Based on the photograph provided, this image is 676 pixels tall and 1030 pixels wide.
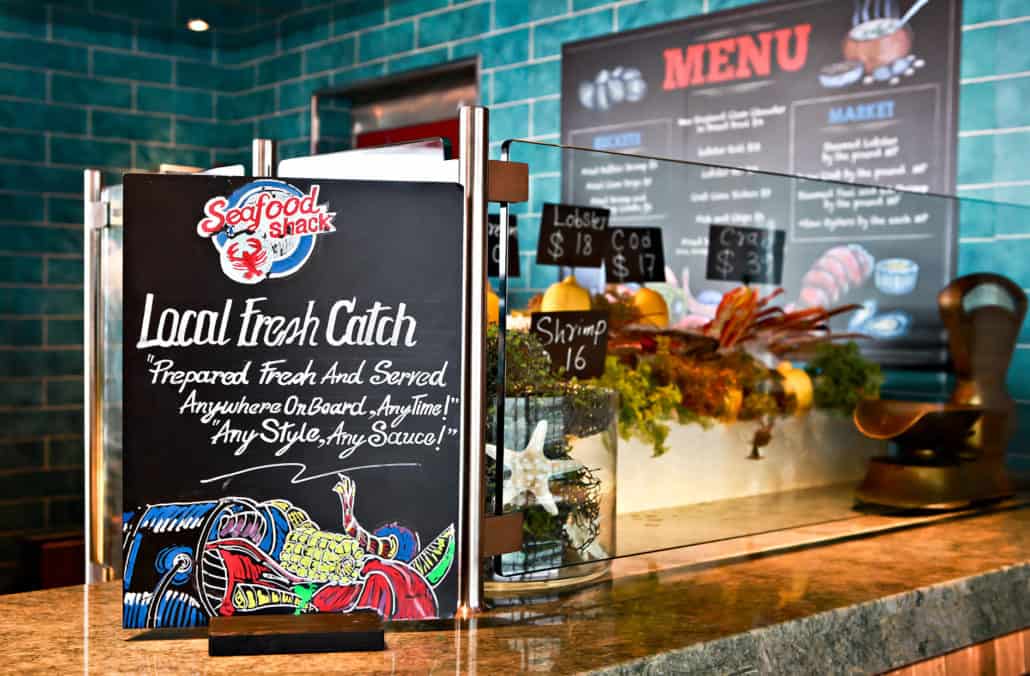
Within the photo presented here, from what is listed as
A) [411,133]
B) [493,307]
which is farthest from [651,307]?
[411,133]

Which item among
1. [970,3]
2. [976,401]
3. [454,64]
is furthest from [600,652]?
[454,64]

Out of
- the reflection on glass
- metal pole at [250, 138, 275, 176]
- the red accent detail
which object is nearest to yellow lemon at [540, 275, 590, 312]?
the reflection on glass

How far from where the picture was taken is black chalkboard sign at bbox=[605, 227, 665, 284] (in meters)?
1.19

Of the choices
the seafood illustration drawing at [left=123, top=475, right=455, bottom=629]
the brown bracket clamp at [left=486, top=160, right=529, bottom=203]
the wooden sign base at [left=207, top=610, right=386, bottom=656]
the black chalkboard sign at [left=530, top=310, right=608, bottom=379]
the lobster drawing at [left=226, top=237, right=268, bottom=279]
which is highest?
the brown bracket clamp at [left=486, top=160, right=529, bottom=203]

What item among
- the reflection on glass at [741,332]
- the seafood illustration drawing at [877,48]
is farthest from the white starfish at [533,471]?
the seafood illustration drawing at [877,48]

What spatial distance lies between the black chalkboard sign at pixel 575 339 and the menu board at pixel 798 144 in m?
0.13

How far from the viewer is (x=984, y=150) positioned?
2217 millimetres

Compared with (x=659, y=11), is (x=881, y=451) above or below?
below

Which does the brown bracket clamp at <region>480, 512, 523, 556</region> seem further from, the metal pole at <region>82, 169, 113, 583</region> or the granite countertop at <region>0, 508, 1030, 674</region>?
the metal pole at <region>82, 169, 113, 583</region>

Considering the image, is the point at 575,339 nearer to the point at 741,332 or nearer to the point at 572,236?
the point at 572,236

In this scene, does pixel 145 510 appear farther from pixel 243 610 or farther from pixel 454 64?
pixel 454 64

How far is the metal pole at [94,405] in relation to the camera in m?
1.53

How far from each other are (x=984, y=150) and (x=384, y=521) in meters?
1.76

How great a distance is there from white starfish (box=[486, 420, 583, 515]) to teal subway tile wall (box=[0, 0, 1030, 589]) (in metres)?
1.98
